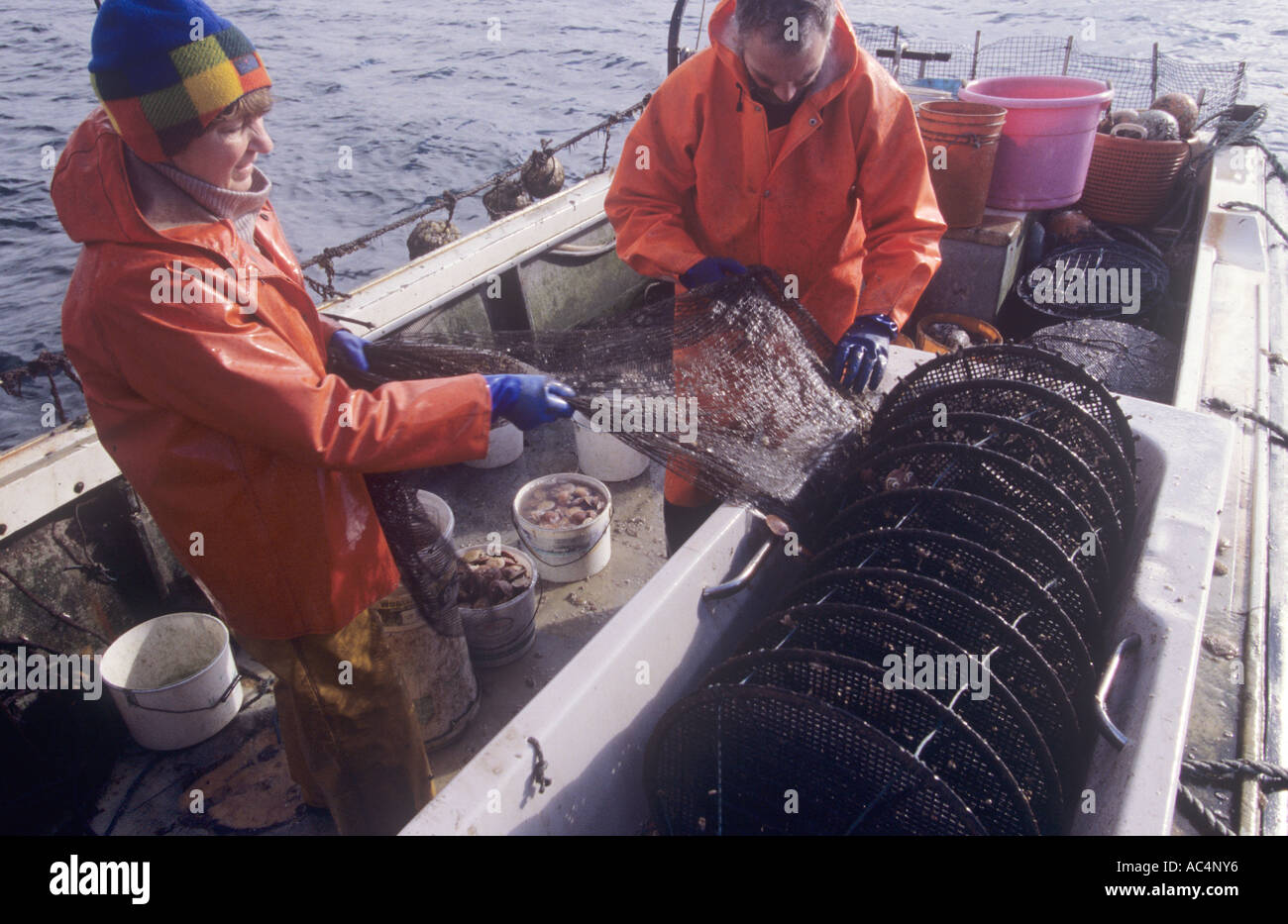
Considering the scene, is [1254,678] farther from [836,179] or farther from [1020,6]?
[1020,6]

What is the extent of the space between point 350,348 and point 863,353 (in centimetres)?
171

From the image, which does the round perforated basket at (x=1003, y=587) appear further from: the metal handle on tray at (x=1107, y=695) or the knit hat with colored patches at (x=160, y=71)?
the knit hat with colored patches at (x=160, y=71)

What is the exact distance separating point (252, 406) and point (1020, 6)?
33131 mm

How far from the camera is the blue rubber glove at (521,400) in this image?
211 cm

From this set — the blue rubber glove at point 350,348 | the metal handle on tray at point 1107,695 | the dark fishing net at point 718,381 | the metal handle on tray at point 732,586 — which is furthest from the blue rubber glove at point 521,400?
the metal handle on tray at point 1107,695

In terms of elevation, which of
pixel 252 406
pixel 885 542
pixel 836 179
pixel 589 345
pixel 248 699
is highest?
pixel 836 179

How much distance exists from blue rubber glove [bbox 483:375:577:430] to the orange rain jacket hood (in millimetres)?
995

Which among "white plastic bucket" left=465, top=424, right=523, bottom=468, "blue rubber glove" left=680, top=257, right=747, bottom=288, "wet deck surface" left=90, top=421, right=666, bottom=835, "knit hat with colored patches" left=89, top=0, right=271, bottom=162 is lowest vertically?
"wet deck surface" left=90, top=421, right=666, bottom=835

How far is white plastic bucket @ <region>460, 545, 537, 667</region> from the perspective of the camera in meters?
3.42

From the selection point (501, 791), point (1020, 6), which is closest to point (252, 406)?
point (501, 791)

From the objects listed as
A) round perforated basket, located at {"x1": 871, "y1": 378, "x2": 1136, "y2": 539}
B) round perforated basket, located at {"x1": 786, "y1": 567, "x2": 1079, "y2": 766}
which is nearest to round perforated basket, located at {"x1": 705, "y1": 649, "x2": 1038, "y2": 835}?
round perforated basket, located at {"x1": 786, "y1": 567, "x2": 1079, "y2": 766}

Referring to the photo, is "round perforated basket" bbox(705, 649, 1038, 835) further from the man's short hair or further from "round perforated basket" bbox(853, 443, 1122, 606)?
the man's short hair

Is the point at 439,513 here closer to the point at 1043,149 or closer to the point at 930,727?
the point at 930,727

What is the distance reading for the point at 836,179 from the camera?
9.32ft
